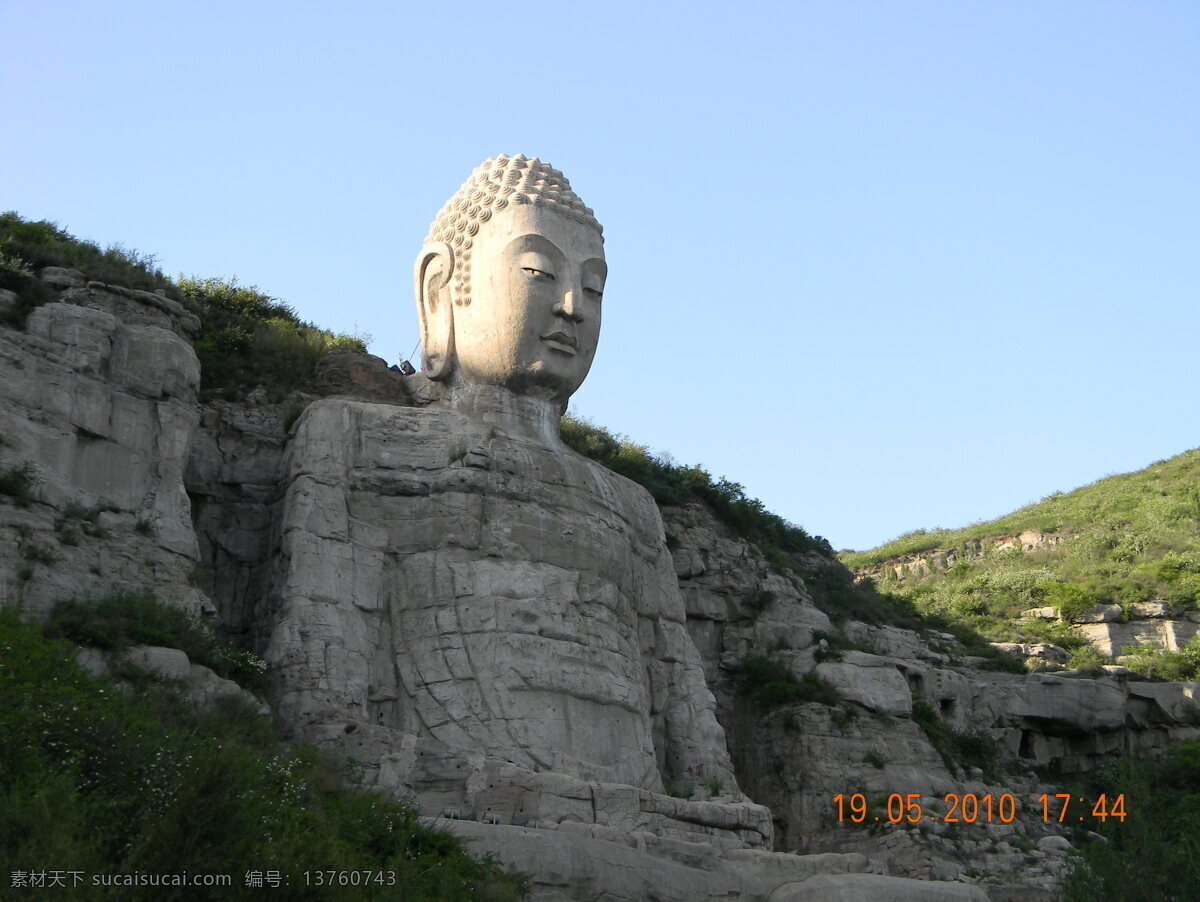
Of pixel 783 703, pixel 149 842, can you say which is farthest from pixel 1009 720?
pixel 149 842

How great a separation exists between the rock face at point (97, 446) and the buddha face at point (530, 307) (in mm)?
3057

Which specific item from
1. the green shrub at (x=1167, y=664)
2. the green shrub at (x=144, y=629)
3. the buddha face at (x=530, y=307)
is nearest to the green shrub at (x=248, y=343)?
the buddha face at (x=530, y=307)

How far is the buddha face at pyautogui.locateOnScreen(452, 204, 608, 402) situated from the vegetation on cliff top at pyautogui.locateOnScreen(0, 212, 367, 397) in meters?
2.67

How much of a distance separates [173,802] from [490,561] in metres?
6.30

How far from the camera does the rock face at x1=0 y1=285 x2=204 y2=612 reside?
12891 millimetres

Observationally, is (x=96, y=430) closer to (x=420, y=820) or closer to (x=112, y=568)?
(x=112, y=568)

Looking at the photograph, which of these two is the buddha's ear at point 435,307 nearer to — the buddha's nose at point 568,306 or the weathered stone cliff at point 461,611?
the weathered stone cliff at point 461,611

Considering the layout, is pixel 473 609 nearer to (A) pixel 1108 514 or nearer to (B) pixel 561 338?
(B) pixel 561 338

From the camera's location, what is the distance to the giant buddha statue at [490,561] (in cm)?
1445

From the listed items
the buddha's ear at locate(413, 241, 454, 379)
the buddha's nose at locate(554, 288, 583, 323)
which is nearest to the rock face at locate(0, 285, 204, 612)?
the buddha's ear at locate(413, 241, 454, 379)

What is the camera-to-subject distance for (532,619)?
50.0ft

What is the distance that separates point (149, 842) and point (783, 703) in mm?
11455

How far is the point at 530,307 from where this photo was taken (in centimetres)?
1694
